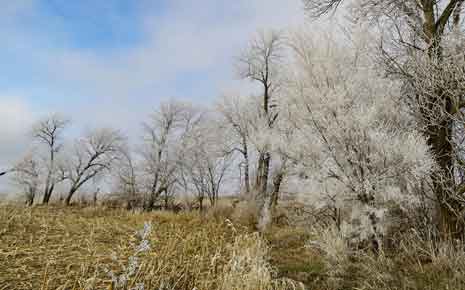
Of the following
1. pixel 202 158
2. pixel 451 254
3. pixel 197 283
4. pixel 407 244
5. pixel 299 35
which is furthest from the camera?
pixel 202 158

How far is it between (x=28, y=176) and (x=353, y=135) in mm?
40825

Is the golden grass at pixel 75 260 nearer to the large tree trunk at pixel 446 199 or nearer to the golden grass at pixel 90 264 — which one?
the golden grass at pixel 90 264

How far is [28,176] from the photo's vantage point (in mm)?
37281

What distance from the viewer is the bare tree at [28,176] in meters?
36.7

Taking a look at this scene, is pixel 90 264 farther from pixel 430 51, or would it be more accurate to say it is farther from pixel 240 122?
pixel 240 122

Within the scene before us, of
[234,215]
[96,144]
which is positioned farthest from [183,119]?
[234,215]

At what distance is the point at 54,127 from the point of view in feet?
123

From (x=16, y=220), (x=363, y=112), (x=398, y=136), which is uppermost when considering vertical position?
(x=363, y=112)

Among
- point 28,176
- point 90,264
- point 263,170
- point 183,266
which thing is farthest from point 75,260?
point 28,176

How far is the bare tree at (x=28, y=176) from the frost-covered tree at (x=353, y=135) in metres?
38.1

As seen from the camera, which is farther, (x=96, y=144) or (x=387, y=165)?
(x=96, y=144)

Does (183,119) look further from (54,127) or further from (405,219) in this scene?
(405,219)

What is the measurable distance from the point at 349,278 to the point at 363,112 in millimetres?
3118

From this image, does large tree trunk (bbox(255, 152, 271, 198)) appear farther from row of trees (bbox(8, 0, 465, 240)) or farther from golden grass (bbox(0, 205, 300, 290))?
golden grass (bbox(0, 205, 300, 290))
